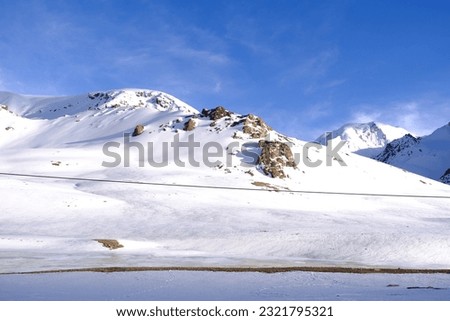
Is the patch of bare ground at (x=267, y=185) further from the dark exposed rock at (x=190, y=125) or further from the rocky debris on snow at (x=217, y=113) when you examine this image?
the rocky debris on snow at (x=217, y=113)

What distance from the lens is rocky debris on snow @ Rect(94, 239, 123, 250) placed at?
100ft

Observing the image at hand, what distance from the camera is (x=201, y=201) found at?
5503cm

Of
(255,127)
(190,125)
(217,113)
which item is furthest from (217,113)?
(255,127)

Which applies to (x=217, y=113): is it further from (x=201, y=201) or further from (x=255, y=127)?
(x=201, y=201)

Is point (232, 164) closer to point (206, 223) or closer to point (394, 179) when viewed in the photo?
point (394, 179)

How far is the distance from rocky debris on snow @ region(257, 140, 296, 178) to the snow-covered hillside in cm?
25

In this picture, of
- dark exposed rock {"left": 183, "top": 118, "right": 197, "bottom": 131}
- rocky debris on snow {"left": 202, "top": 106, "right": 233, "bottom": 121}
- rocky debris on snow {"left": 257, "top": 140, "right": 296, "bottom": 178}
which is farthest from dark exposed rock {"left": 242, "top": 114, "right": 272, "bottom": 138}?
dark exposed rock {"left": 183, "top": 118, "right": 197, "bottom": 131}

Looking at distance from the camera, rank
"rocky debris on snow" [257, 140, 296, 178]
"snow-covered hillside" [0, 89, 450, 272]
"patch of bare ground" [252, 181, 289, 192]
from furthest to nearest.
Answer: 1. "rocky debris on snow" [257, 140, 296, 178]
2. "patch of bare ground" [252, 181, 289, 192]
3. "snow-covered hillside" [0, 89, 450, 272]

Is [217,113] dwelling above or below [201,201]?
above

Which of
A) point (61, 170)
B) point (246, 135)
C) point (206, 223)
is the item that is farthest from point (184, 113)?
point (206, 223)

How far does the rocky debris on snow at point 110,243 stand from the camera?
30609 millimetres

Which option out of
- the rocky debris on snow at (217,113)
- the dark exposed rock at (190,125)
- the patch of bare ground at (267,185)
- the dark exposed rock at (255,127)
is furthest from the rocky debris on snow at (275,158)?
the rocky debris on snow at (217,113)

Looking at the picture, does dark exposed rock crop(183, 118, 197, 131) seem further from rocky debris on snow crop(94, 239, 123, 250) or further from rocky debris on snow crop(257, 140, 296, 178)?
rocky debris on snow crop(94, 239, 123, 250)

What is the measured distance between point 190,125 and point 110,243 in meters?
80.6
